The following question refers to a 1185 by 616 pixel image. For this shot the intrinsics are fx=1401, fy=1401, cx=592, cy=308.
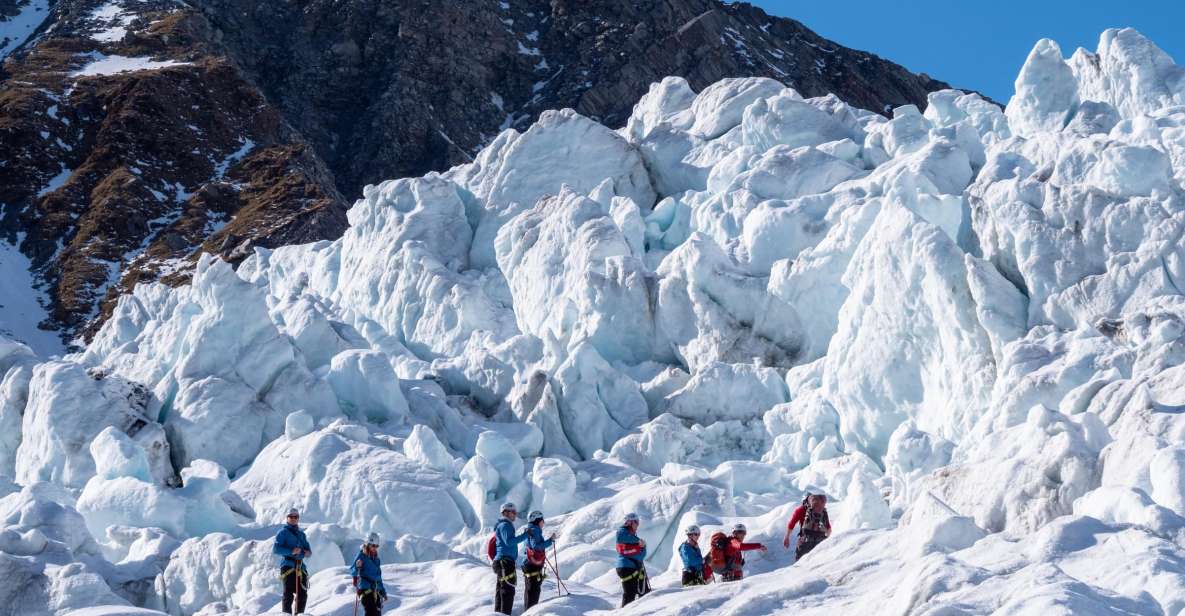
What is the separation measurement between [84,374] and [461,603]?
20.9 metres

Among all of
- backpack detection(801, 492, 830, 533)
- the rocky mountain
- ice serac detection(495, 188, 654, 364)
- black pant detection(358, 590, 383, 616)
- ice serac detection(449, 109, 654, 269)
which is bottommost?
black pant detection(358, 590, 383, 616)

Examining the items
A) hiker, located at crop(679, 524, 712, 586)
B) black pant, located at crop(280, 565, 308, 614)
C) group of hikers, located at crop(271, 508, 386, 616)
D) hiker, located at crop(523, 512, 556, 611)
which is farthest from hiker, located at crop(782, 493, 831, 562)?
black pant, located at crop(280, 565, 308, 614)

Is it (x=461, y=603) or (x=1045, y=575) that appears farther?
(x=461, y=603)

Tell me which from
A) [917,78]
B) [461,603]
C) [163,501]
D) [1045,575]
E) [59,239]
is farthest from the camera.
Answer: [917,78]

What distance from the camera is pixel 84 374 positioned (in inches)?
1400

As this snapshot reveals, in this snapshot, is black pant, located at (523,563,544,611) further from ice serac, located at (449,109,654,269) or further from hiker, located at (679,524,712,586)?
ice serac, located at (449,109,654,269)

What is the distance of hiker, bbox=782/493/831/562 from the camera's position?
1834 cm

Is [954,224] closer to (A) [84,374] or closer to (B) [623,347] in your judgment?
(B) [623,347]

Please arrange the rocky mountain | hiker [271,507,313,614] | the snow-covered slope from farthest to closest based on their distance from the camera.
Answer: the rocky mountain
the snow-covered slope
hiker [271,507,313,614]

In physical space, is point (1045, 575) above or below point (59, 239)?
below

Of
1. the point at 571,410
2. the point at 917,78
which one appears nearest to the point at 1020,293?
the point at 571,410

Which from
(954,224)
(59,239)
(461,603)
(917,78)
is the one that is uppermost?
(917,78)

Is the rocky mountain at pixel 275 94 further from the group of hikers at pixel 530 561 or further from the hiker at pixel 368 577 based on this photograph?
the hiker at pixel 368 577

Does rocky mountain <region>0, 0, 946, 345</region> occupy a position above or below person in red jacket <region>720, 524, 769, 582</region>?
above
